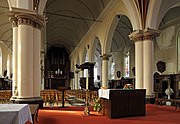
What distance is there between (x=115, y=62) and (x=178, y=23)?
34.7ft

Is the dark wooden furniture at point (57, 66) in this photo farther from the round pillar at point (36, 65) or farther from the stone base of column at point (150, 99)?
the round pillar at point (36, 65)

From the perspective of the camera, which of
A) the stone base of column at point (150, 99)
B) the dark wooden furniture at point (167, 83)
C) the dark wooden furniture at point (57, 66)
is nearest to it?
the stone base of column at point (150, 99)

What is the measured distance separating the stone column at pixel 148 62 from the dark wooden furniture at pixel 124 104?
326 cm

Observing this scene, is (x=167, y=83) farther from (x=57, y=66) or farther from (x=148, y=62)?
(x=57, y=66)

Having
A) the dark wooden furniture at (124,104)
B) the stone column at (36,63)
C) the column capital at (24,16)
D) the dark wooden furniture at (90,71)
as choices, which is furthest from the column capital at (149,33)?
the dark wooden furniture at (90,71)

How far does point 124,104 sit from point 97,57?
22905 millimetres

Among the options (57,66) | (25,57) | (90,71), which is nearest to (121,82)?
(90,71)

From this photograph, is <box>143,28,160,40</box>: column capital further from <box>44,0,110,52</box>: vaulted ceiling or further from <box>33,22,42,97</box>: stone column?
<box>33,22,42,97</box>: stone column

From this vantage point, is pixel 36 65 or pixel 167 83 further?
pixel 167 83

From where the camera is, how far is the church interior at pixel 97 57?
7531 mm

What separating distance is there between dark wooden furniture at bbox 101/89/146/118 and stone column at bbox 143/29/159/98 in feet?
10.7

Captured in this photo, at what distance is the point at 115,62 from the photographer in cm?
2458

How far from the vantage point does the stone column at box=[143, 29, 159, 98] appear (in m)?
10.6

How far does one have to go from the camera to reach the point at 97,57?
2992 centimetres
